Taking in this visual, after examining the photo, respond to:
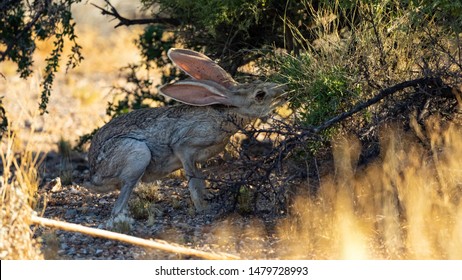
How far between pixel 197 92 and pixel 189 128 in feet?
1.08

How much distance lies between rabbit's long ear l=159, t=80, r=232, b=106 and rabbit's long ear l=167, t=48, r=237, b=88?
15 centimetres

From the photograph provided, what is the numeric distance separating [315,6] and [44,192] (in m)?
3.32

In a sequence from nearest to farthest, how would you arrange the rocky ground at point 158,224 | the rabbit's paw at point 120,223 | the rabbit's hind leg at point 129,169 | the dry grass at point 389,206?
the dry grass at point 389,206 → the rocky ground at point 158,224 → the rabbit's paw at point 120,223 → the rabbit's hind leg at point 129,169

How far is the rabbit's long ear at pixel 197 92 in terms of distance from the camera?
7473mm

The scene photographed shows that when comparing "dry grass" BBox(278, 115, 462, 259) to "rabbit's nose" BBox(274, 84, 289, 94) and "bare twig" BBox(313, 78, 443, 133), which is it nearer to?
"bare twig" BBox(313, 78, 443, 133)

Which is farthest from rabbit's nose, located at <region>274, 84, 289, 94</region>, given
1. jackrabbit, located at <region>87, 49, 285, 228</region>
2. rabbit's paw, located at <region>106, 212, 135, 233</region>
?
rabbit's paw, located at <region>106, 212, 135, 233</region>

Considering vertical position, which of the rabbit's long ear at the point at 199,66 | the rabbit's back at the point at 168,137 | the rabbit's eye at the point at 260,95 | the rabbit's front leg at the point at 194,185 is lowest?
the rabbit's front leg at the point at 194,185

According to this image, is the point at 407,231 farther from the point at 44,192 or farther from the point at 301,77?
the point at 44,192

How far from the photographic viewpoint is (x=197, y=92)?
754 cm

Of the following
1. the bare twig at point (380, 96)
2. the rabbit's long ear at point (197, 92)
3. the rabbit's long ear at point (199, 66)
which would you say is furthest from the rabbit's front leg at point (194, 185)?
the bare twig at point (380, 96)

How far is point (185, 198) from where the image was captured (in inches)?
320

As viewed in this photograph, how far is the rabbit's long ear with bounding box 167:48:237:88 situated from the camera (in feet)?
25.0

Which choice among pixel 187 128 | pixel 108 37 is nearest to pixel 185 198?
pixel 187 128

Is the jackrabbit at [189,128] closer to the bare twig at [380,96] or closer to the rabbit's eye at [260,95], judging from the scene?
the rabbit's eye at [260,95]
